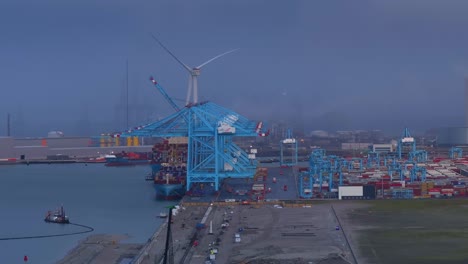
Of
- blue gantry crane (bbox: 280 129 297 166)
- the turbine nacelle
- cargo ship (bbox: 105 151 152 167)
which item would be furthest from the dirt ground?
cargo ship (bbox: 105 151 152 167)

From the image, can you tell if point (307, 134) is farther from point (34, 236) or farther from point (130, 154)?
point (34, 236)

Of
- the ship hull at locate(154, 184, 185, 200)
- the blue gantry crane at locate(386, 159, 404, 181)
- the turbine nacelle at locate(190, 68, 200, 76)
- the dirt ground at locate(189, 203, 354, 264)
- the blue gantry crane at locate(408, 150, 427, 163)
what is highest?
the turbine nacelle at locate(190, 68, 200, 76)

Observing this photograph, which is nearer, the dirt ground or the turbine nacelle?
the dirt ground

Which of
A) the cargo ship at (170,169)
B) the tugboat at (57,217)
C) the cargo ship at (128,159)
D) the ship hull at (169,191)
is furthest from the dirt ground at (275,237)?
the cargo ship at (128,159)

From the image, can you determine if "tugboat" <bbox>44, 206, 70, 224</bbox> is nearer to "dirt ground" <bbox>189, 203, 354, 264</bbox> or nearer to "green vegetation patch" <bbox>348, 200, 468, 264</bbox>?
"dirt ground" <bbox>189, 203, 354, 264</bbox>

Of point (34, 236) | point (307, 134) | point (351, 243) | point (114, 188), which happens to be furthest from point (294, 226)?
point (307, 134)

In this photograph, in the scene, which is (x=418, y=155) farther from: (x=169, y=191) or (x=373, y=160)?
(x=169, y=191)

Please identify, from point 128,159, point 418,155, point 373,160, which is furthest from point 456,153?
point 128,159
